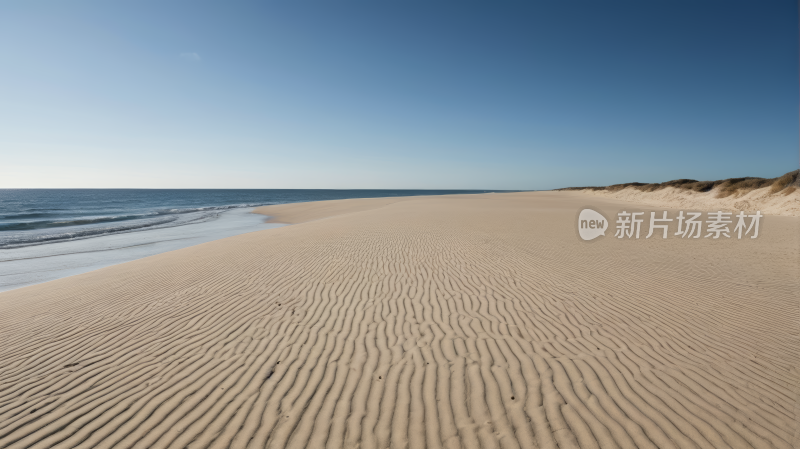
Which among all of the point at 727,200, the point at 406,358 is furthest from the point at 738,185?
the point at 406,358

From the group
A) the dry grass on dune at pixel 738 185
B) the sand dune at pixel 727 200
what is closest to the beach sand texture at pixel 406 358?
the sand dune at pixel 727 200

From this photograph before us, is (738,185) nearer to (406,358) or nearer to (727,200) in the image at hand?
(727,200)

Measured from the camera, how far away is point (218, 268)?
1030cm

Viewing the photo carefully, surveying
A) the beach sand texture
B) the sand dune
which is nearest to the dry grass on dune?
the sand dune

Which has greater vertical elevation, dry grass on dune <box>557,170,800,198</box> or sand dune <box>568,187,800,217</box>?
dry grass on dune <box>557,170,800,198</box>

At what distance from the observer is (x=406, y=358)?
4.78m

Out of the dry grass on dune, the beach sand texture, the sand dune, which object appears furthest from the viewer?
the dry grass on dune

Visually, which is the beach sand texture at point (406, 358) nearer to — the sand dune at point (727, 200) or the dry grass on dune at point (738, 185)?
the sand dune at point (727, 200)

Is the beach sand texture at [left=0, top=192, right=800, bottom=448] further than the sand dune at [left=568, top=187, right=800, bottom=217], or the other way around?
the sand dune at [left=568, top=187, right=800, bottom=217]

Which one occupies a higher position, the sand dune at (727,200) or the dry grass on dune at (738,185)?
the dry grass on dune at (738,185)

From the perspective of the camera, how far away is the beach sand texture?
3.46 metres

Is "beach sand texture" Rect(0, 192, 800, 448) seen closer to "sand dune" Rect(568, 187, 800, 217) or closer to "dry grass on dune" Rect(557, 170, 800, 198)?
"sand dune" Rect(568, 187, 800, 217)

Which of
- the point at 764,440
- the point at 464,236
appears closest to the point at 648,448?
the point at 764,440

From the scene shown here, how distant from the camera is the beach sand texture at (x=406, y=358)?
3.46 m
